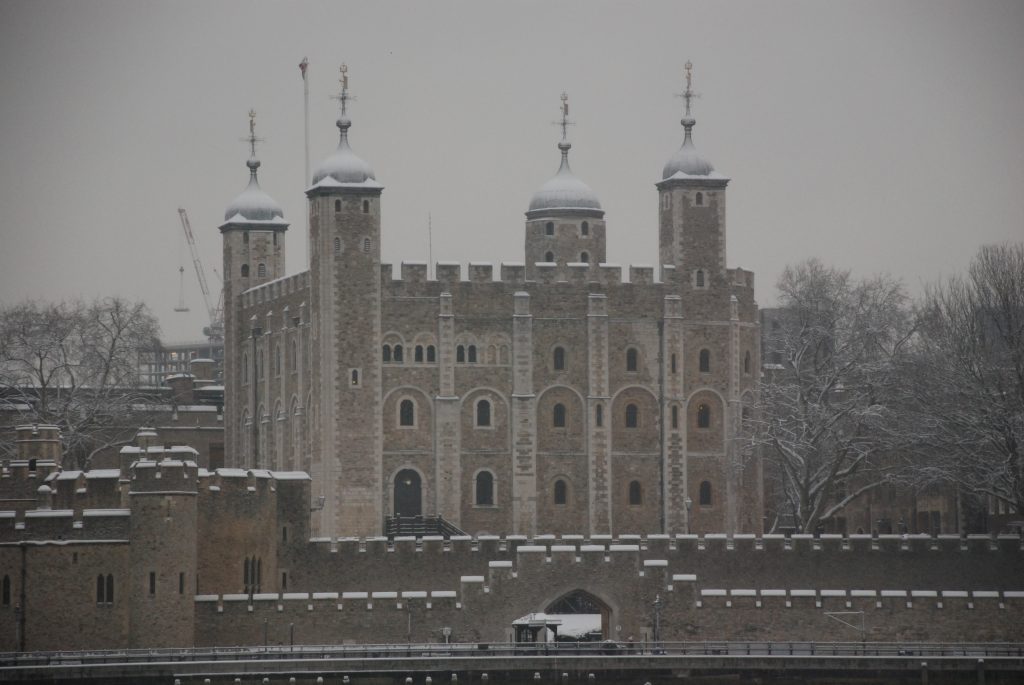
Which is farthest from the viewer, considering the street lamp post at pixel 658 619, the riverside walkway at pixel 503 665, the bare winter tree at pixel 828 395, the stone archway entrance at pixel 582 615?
the bare winter tree at pixel 828 395

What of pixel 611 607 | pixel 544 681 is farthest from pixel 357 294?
pixel 544 681

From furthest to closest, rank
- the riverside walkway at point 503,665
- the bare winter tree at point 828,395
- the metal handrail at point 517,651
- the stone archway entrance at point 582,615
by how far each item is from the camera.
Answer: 1. the bare winter tree at point 828,395
2. the stone archway entrance at point 582,615
3. the metal handrail at point 517,651
4. the riverside walkway at point 503,665

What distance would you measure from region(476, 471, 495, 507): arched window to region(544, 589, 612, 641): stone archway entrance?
16218mm

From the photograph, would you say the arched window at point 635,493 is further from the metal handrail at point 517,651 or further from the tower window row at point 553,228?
the metal handrail at point 517,651

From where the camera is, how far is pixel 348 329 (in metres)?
117

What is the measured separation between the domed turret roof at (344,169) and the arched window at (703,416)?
17.1m

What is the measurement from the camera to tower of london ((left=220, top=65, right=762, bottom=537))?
117125 millimetres

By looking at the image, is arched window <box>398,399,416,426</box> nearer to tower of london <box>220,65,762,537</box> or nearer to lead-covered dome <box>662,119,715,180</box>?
tower of london <box>220,65,762,537</box>

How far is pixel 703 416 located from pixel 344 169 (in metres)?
18.7

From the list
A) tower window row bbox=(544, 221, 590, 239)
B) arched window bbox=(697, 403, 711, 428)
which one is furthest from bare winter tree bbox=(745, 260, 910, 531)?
tower window row bbox=(544, 221, 590, 239)

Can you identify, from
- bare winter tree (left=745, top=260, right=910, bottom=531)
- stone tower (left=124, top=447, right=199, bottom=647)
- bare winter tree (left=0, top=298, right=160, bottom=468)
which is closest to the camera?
stone tower (left=124, top=447, right=199, bottom=647)

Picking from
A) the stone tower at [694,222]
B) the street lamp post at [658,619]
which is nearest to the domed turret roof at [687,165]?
A: the stone tower at [694,222]

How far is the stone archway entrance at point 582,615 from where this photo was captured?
93.4 metres

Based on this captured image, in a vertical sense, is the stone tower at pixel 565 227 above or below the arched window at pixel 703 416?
above
